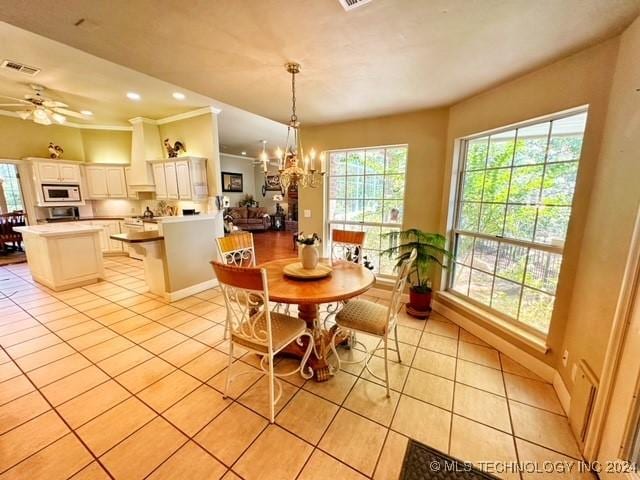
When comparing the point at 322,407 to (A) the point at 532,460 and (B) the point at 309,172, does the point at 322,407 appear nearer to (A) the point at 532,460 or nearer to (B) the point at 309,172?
(A) the point at 532,460

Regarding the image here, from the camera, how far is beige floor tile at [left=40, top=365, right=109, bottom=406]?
1.79 metres

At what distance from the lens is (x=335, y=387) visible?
1908mm

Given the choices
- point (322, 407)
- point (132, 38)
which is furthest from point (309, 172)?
point (322, 407)

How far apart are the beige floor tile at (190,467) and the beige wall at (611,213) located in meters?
2.19

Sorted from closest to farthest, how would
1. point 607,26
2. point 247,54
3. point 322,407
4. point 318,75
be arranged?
point 607,26, point 322,407, point 247,54, point 318,75

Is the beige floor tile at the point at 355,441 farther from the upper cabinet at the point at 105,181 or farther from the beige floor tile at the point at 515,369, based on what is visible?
the upper cabinet at the point at 105,181

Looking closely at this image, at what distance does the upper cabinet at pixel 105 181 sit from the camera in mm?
5461

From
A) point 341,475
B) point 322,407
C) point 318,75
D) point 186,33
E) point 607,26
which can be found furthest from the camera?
point 318,75

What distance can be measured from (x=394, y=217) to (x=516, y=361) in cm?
198

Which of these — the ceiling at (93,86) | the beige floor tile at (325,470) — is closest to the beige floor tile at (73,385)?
the beige floor tile at (325,470)

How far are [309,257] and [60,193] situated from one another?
6132 mm

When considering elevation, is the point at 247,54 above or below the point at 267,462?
above

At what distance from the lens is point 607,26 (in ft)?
4.79

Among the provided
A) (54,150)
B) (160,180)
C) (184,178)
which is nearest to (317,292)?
(184,178)
